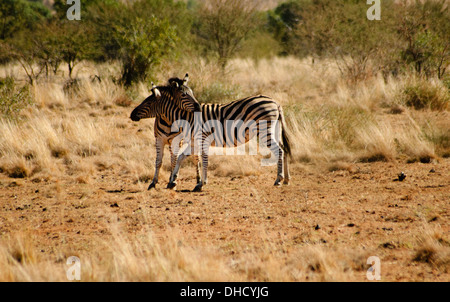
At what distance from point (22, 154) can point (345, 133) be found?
257 inches

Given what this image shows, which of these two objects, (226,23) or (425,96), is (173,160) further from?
(226,23)

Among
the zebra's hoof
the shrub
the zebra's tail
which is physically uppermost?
the shrub

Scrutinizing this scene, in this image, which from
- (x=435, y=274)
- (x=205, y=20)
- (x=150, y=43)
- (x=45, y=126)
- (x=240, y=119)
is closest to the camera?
(x=435, y=274)

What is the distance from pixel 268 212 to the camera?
5.80m

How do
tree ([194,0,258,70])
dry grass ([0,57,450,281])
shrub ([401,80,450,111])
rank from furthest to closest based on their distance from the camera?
tree ([194,0,258,70]) → shrub ([401,80,450,111]) → dry grass ([0,57,450,281])

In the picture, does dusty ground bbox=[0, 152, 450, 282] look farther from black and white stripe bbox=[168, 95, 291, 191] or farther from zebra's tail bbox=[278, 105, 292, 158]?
zebra's tail bbox=[278, 105, 292, 158]

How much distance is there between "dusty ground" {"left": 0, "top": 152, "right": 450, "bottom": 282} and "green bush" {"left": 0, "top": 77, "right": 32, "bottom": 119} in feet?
9.05

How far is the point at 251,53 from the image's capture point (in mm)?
22422

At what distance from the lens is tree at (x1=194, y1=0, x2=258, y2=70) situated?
1794 centimetres

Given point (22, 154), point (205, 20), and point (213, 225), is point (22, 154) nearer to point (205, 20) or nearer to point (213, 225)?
point (213, 225)

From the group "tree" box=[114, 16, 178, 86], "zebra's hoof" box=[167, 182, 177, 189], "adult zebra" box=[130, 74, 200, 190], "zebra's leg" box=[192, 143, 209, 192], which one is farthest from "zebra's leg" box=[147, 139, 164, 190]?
"tree" box=[114, 16, 178, 86]

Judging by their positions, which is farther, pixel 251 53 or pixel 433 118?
pixel 251 53

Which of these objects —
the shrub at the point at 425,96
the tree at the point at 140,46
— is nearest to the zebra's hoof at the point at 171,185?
the shrub at the point at 425,96

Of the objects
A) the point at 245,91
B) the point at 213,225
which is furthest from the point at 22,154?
the point at 245,91
